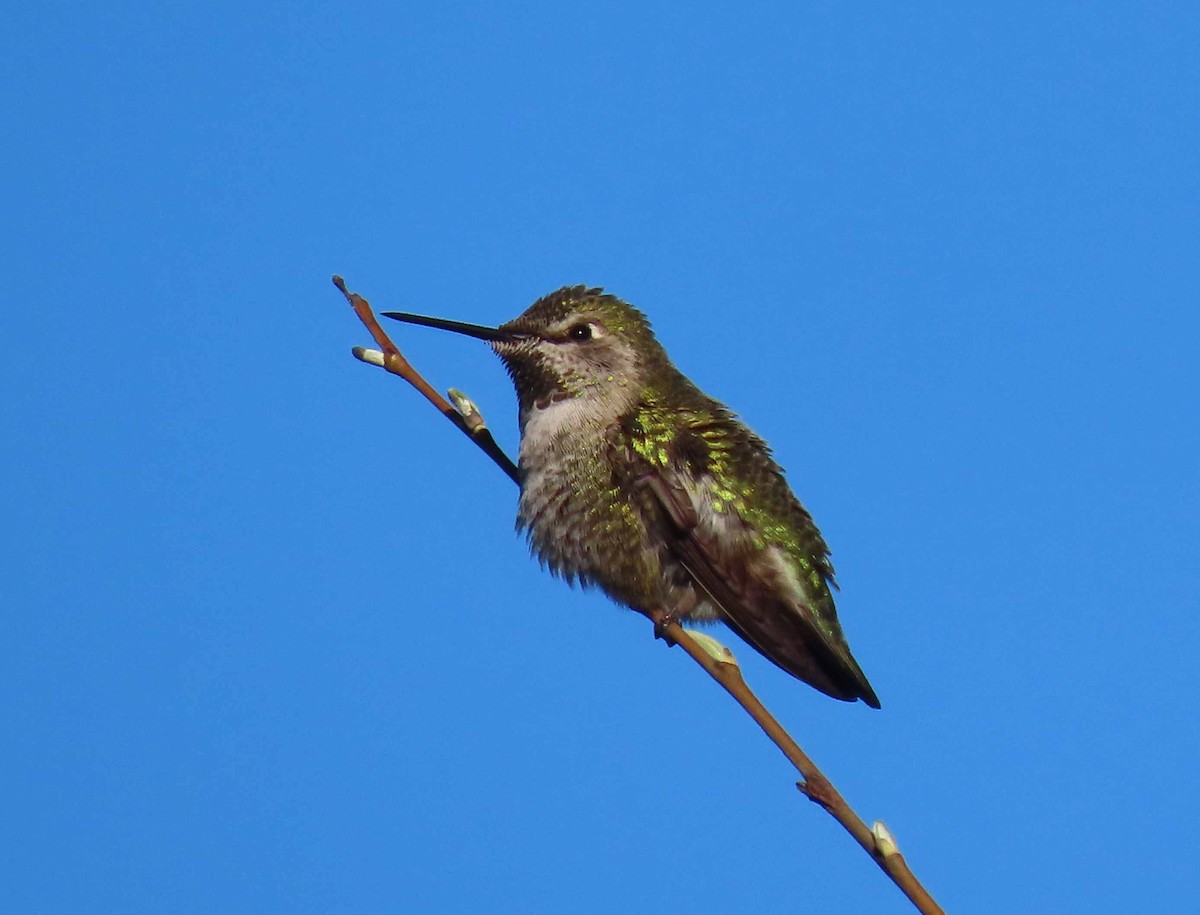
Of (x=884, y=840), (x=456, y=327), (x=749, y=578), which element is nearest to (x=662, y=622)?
(x=749, y=578)

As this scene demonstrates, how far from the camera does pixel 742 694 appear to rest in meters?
2.17

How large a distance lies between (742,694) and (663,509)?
3.74 feet

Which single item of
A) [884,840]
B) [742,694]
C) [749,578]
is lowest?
A: [884,840]

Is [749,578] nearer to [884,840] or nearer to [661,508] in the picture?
[661,508]

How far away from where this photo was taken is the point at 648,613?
3393 mm

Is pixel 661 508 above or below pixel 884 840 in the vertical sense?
above

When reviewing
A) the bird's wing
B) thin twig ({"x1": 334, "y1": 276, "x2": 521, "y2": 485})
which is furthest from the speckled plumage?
thin twig ({"x1": 334, "y1": 276, "x2": 521, "y2": 485})

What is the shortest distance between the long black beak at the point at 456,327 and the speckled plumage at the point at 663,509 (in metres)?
0.01

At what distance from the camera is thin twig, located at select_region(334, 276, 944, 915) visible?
1.82 m

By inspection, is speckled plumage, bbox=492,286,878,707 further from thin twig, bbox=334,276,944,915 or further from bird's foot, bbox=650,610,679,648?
thin twig, bbox=334,276,944,915

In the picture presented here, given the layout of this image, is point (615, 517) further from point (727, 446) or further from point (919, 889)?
point (919, 889)

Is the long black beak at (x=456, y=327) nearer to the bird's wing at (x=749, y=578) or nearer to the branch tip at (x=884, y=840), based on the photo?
the bird's wing at (x=749, y=578)

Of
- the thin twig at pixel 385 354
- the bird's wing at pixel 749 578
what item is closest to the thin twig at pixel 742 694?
the thin twig at pixel 385 354

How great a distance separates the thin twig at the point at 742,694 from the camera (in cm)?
182
